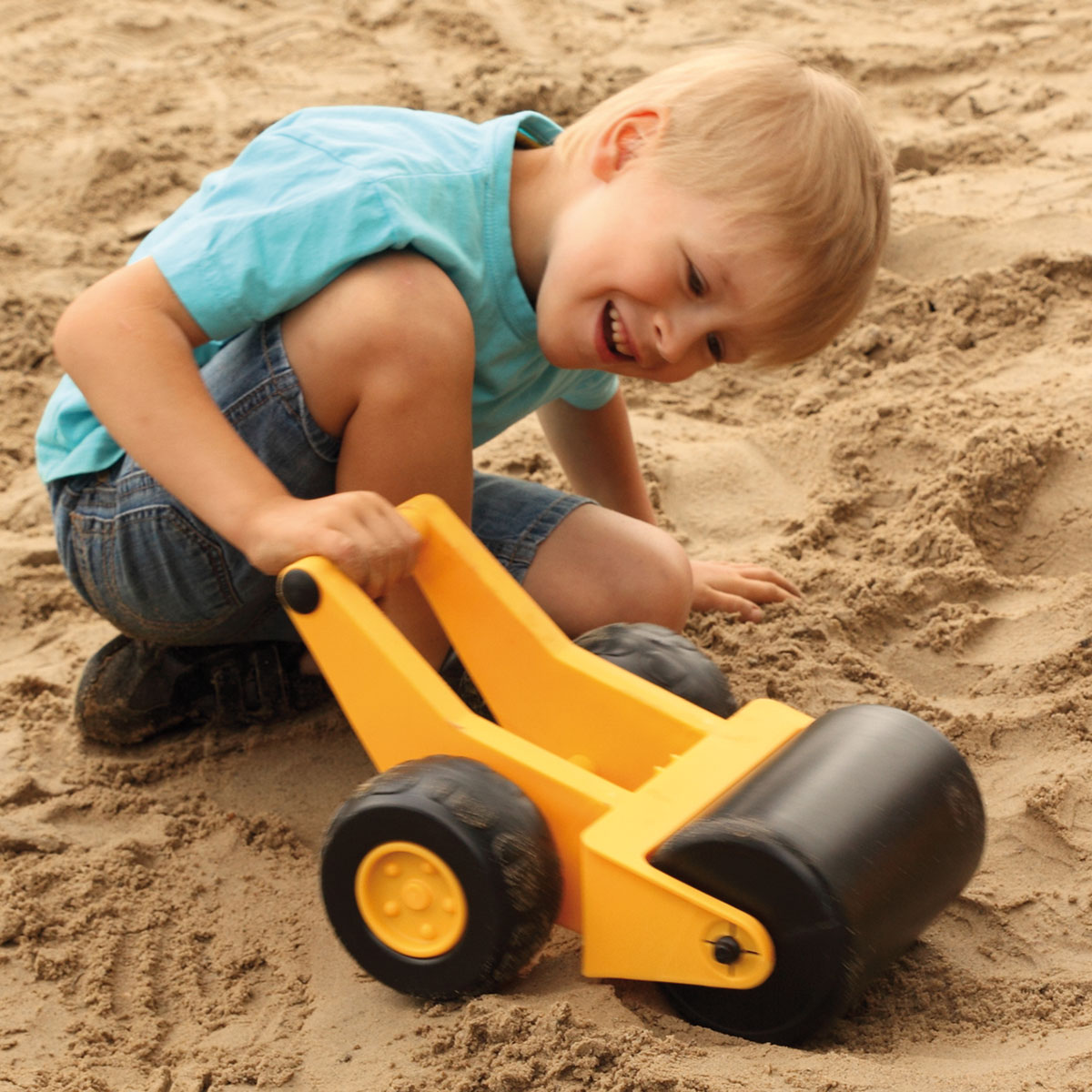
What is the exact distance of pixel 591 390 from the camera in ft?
5.61

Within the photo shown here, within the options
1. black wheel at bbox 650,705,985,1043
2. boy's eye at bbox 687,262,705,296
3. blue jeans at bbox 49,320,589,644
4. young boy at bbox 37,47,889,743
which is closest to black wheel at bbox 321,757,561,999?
black wheel at bbox 650,705,985,1043

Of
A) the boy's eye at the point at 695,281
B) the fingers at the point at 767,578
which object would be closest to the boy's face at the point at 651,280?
the boy's eye at the point at 695,281

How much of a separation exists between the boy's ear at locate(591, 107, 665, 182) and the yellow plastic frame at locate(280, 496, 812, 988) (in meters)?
0.41

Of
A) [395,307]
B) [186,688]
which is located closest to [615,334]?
[395,307]

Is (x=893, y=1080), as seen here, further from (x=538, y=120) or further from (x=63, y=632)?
(x=63, y=632)

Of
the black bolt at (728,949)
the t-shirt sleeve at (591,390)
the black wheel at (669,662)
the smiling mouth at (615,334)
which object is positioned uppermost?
the smiling mouth at (615,334)

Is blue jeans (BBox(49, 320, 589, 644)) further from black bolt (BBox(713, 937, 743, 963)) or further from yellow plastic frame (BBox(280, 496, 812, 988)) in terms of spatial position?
black bolt (BBox(713, 937, 743, 963))

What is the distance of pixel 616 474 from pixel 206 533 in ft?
2.03

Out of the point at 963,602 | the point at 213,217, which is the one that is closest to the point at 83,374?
the point at 213,217

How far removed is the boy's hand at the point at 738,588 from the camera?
1659 millimetres

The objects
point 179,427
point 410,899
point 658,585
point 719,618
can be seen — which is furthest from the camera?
point 719,618

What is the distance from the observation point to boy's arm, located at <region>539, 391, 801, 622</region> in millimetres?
1686

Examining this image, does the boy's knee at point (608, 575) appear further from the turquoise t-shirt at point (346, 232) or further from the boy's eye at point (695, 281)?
the boy's eye at point (695, 281)

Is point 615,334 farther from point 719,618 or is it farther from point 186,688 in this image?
point 186,688
